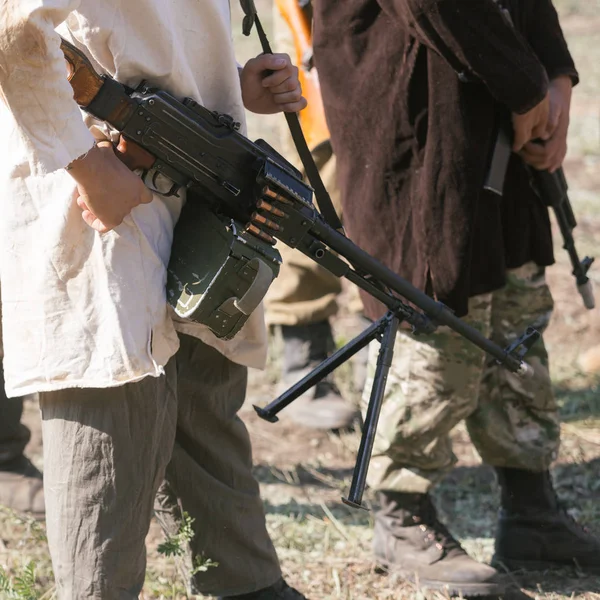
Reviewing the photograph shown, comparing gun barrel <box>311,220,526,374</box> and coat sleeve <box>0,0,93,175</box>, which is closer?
coat sleeve <box>0,0,93,175</box>

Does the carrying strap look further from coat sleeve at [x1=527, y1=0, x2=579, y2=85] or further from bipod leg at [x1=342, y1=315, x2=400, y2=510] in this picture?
coat sleeve at [x1=527, y1=0, x2=579, y2=85]

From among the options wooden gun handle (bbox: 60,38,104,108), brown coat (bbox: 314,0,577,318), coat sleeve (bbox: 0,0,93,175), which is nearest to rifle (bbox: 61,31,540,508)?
wooden gun handle (bbox: 60,38,104,108)

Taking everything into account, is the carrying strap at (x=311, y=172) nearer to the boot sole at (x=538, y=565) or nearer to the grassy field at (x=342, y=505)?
the grassy field at (x=342, y=505)

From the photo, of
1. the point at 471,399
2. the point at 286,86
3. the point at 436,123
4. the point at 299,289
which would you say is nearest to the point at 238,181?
the point at 286,86

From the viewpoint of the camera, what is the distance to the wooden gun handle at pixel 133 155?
1.90m

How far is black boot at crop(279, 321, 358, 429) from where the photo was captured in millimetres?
4059

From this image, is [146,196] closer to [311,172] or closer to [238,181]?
[238,181]

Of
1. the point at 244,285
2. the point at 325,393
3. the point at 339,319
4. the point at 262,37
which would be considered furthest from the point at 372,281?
the point at 339,319

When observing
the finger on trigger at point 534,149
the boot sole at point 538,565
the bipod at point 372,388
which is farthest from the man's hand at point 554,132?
the boot sole at point 538,565

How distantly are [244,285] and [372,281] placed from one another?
43 cm

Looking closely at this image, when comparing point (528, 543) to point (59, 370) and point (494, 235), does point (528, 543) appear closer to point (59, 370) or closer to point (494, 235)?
point (494, 235)

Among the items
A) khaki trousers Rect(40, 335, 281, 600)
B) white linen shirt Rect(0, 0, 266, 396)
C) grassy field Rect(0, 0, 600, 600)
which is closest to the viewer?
white linen shirt Rect(0, 0, 266, 396)

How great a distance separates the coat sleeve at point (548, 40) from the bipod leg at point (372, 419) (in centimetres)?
94

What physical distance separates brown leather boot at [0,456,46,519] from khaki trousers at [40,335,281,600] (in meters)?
0.88
